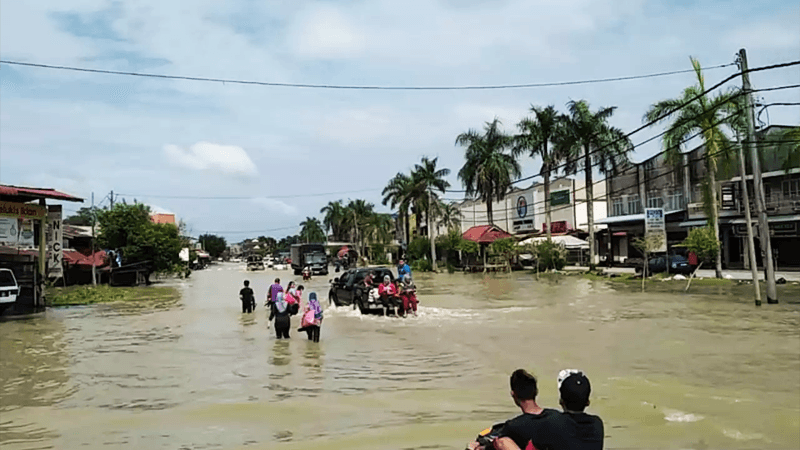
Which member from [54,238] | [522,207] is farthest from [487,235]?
[54,238]

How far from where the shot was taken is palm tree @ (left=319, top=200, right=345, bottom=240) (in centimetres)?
12581

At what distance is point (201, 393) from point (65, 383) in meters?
2.96

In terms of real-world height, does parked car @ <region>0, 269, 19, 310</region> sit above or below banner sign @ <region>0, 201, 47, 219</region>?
below

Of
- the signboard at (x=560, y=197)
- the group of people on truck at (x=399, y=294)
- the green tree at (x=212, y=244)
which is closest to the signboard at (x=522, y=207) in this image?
the signboard at (x=560, y=197)

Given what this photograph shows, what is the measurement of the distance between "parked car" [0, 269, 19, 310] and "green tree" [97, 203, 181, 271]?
23.3 metres

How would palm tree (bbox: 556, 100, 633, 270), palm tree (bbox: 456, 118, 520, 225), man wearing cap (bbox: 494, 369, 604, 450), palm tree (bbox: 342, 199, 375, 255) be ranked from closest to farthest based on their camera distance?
man wearing cap (bbox: 494, 369, 604, 450), palm tree (bbox: 556, 100, 633, 270), palm tree (bbox: 456, 118, 520, 225), palm tree (bbox: 342, 199, 375, 255)

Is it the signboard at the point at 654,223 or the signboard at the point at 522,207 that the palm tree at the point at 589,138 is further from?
the signboard at the point at 522,207

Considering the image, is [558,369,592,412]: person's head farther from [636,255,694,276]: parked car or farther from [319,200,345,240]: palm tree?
[319,200,345,240]: palm tree

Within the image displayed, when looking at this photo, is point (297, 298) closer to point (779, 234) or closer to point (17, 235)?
point (17, 235)

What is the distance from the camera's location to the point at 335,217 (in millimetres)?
128125

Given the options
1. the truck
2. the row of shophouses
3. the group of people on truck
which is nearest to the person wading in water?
the group of people on truck

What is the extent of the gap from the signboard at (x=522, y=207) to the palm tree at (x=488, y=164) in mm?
11572

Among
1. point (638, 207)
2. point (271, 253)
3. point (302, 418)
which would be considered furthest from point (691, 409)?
point (271, 253)

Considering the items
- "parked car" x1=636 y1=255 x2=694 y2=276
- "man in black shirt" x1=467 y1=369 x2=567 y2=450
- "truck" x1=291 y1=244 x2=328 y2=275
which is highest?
"truck" x1=291 y1=244 x2=328 y2=275
